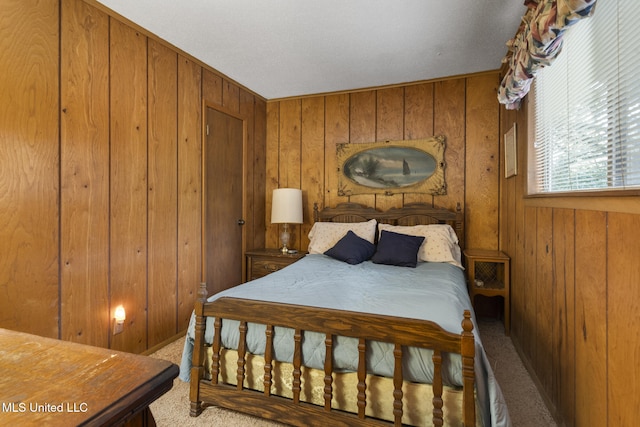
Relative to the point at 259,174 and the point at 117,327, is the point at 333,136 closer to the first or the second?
the point at 259,174

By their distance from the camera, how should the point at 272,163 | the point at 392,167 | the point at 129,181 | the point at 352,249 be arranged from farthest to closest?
the point at 272,163
the point at 392,167
the point at 352,249
the point at 129,181

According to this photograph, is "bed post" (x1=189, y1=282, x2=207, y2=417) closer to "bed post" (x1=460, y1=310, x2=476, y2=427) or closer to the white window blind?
"bed post" (x1=460, y1=310, x2=476, y2=427)

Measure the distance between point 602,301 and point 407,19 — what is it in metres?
2.07

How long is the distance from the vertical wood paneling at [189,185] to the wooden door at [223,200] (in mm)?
96

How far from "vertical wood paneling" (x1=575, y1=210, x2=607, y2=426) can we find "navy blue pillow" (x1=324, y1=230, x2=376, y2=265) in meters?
1.62

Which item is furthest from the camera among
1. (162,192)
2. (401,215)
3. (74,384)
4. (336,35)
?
(401,215)

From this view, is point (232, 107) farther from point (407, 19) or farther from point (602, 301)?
point (602, 301)

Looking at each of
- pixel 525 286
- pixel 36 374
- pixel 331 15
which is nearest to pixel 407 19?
pixel 331 15

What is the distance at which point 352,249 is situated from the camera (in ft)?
9.48

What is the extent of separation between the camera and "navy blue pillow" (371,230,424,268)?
2.70 metres

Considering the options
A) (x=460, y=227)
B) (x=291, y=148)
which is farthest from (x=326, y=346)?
(x=291, y=148)

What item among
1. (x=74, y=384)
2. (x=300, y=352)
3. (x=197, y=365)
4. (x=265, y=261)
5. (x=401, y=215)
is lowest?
(x=197, y=365)

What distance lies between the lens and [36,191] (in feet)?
5.76

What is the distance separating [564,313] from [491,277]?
5.29ft
